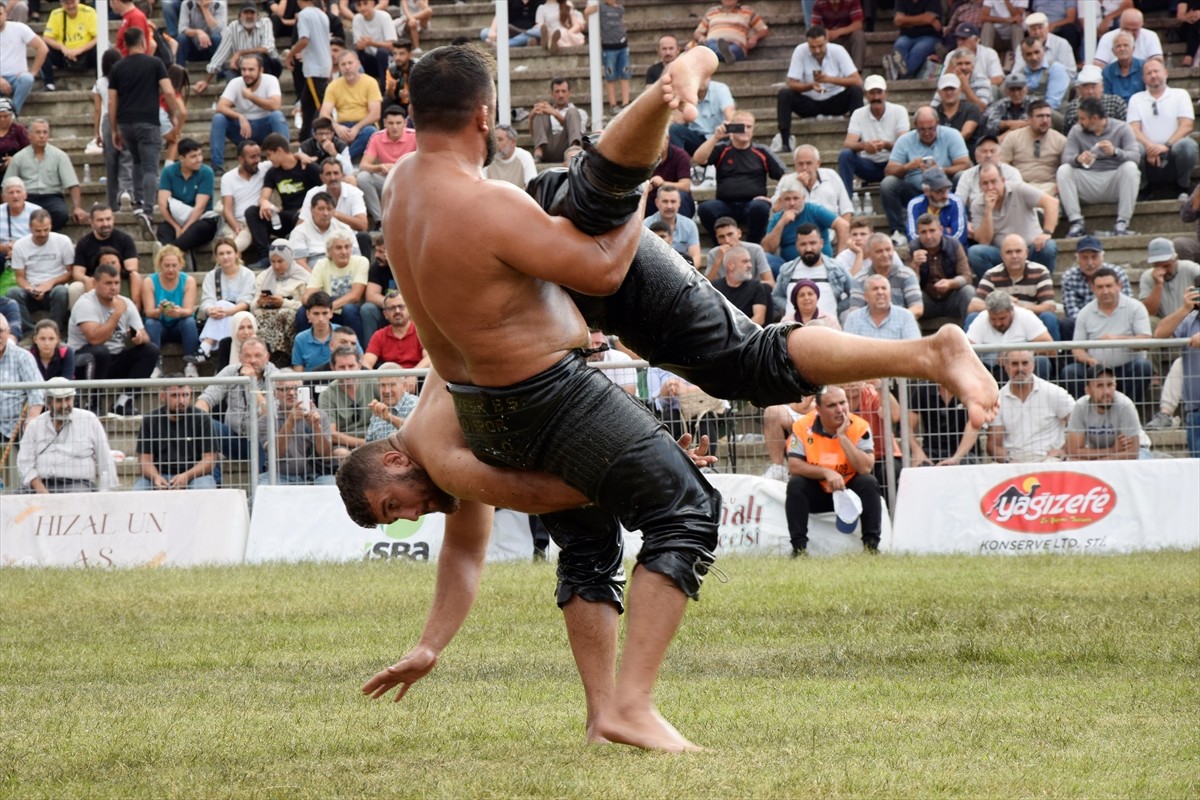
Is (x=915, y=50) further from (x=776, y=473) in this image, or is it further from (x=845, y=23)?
(x=776, y=473)

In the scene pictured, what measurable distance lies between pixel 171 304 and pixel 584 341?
38.7ft

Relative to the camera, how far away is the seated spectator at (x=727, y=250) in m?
14.8

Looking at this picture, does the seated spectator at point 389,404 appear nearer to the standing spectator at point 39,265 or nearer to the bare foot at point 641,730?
the standing spectator at point 39,265

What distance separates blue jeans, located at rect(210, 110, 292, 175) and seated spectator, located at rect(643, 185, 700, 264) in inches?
213

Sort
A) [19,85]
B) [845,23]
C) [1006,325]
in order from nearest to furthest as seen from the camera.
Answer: [1006,325] < [845,23] < [19,85]

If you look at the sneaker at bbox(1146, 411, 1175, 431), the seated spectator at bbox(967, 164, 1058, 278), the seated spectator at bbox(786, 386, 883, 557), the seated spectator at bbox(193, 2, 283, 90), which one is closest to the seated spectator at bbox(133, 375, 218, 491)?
the seated spectator at bbox(786, 386, 883, 557)

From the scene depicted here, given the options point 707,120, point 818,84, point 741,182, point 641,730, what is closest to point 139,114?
point 707,120

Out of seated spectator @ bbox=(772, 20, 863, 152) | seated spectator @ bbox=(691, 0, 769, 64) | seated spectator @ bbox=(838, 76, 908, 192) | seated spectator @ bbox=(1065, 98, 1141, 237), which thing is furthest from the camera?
seated spectator @ bbox=(691, 0, 769, 64)

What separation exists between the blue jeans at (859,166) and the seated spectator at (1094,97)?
77.5 inches

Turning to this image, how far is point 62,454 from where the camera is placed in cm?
1243

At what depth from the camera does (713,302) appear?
517 centimetres

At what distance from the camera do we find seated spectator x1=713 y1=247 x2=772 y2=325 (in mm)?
14297

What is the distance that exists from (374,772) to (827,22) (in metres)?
16.4

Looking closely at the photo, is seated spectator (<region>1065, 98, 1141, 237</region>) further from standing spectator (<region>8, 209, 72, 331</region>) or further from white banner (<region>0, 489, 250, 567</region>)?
standing spectator (<region>8, 209, 72, 331</region>)
